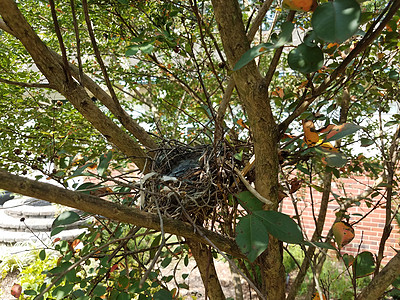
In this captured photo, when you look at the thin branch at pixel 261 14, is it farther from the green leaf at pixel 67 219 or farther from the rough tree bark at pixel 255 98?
the green leaf at pixel 67 219

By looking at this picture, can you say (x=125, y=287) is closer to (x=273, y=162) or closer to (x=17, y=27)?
(x=273, y=162)

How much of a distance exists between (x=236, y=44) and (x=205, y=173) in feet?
1.21

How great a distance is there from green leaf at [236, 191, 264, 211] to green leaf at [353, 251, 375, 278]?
1.69ft

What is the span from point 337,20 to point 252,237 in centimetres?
34

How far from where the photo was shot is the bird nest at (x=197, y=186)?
31.8 inches

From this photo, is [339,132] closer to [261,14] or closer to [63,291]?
[261,14]

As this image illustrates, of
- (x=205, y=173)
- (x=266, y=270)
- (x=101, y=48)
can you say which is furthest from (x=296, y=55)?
(x=101, y=48)

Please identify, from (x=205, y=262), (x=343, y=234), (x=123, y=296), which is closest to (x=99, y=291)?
(x=123, y=296)

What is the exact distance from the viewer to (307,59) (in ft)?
1.59

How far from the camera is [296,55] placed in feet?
1.63

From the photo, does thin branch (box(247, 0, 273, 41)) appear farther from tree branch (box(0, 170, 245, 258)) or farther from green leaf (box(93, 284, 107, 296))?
green leaf (box(93, 284, 107, 296))

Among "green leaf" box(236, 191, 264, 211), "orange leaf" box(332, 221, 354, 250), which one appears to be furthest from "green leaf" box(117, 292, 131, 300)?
"orange leaf" box(332, 221, 354, 250)

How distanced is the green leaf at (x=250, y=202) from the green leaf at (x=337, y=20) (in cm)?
38

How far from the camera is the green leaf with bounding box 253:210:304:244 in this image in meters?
0.54
